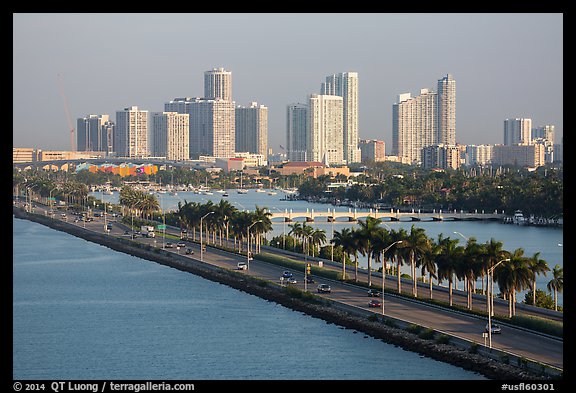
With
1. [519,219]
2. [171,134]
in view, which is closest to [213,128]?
[171,134]

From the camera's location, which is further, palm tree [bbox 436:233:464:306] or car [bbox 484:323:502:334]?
palm tree [bbox 436:233:464:306]

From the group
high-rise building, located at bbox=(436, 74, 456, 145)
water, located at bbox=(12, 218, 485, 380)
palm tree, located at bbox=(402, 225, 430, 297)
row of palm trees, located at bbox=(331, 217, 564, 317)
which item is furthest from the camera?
high-rise building, located at bbox=(436, 74, 456, 145)

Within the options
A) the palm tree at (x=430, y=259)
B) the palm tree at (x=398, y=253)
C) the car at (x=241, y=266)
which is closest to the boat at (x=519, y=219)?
the car at (x=241, y=266)

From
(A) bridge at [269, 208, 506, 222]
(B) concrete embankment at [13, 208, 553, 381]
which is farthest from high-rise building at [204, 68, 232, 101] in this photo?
(B) concrete embankment at [13, 208, 553, 381]

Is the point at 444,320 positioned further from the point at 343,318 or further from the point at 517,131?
the point at 517,131

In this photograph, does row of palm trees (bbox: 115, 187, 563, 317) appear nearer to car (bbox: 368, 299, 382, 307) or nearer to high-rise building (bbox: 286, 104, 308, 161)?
car (bbox: 368, 299, 382, 307)
